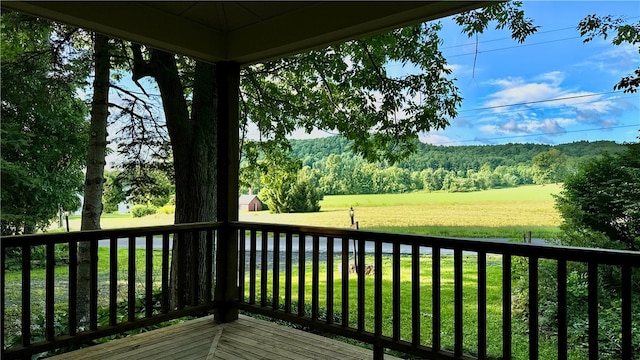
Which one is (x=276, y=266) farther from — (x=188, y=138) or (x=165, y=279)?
(x=188, y=138)

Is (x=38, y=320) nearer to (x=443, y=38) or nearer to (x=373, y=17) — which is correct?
(x=373, y=17)

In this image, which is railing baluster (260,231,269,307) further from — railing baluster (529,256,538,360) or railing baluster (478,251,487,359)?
railing baluster (529,256,538,360)

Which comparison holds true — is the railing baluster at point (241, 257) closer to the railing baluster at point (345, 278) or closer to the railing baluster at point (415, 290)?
the railing baluster at point (345, 278)

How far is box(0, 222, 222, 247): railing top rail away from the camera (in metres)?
2.46

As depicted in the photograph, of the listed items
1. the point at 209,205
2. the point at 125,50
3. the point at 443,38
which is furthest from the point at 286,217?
the point at 443,38

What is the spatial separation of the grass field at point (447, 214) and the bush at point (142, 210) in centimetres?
7

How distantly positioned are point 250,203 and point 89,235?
341cm

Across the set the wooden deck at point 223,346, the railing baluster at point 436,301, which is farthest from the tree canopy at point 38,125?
the railing baluster at point 436,301

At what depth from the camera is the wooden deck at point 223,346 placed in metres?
2.83

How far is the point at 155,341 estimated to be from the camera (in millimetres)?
3129

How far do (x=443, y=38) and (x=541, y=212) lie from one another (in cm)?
270

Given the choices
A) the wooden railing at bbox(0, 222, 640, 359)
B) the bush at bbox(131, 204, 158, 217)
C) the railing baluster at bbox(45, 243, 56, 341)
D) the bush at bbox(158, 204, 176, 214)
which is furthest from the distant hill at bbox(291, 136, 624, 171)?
the railing baluster at bbox(45, 243, 56, 341)

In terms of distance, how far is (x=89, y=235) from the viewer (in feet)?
9.33

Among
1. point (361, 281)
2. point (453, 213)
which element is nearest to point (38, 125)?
point (361, 281)
